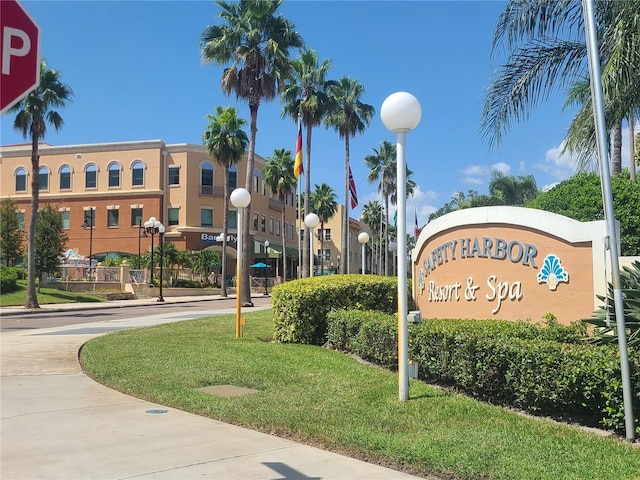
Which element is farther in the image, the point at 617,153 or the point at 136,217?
the point at 136,217

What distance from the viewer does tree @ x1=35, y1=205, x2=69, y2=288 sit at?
39281 mm

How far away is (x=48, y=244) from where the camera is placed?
3978cm

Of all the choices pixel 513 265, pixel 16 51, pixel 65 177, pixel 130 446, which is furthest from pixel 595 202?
pixel 65 177

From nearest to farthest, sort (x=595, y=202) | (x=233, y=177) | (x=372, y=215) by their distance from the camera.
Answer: (x=595, y=202), (x=233, y=177), (x=372, y=215)

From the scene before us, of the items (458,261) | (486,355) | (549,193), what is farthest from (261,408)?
(549,193)

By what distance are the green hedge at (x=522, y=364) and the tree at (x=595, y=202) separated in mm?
3708

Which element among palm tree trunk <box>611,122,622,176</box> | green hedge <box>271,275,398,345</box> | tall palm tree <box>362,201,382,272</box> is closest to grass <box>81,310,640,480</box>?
green hedge <box>271,275,398,345</box>

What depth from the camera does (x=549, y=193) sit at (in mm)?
12570

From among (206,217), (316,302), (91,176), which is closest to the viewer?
(316,302)

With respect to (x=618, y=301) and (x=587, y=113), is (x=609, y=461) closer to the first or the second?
(x=618, y=301)

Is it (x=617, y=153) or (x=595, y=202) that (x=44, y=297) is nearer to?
(x=617, y=153)

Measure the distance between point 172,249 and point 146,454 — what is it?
44.4 metres

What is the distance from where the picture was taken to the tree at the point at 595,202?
1057 centimetres

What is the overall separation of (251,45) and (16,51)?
26.6 meters
